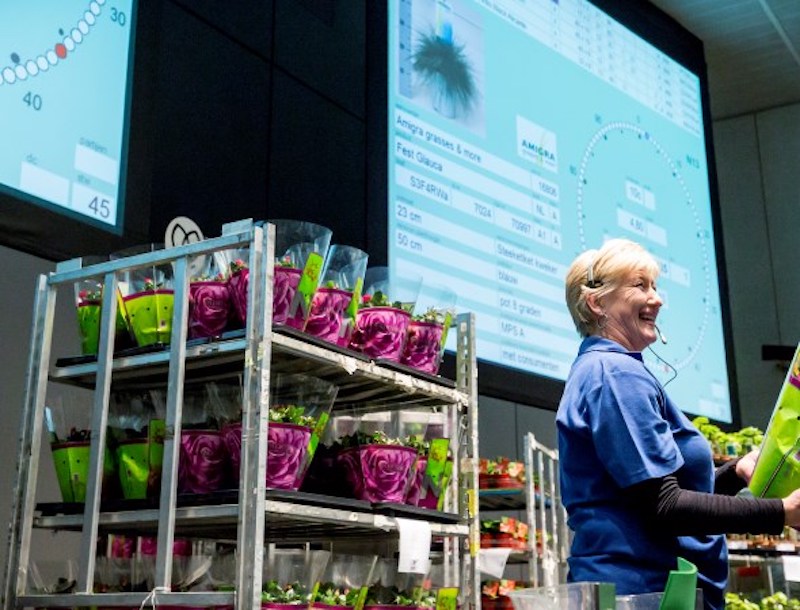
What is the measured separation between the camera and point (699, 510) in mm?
1483

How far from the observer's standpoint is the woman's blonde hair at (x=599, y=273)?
1772 mm

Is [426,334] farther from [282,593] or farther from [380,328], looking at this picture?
[282,593]

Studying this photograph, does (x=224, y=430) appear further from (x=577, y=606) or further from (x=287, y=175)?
(x=287, y=175)

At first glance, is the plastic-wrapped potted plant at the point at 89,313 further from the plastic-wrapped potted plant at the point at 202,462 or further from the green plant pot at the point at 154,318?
the plastic-wrapped potted plant at the point at 202,462

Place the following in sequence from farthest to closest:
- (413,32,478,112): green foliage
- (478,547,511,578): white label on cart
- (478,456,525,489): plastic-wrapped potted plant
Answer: (413,32,478,112): green foliage < (478,456,525,489): plastic-wrapped potted plant < (478,547,511,578): white label on cart

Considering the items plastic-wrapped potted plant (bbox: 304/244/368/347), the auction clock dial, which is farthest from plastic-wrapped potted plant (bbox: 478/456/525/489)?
plastic-wrapped potted plant (bbox: 304/244/368/347)

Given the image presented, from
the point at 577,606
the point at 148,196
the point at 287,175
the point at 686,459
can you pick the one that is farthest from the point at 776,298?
the point at 577,606

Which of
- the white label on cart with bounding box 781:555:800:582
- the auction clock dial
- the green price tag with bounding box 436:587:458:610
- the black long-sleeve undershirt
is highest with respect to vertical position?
the auction clock dial

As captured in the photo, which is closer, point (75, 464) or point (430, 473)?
point (75, 464)

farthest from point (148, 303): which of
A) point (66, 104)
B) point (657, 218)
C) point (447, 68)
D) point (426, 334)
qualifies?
point (657, 218)

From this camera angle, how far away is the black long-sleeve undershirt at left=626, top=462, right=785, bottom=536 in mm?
1485

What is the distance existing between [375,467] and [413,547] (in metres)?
0.16

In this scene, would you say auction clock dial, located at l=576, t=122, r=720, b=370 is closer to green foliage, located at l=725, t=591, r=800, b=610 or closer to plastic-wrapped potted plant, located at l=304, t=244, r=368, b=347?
green foliage, located at l=725, t=591, r=800, b=610

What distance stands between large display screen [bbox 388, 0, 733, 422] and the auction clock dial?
0.03ft
